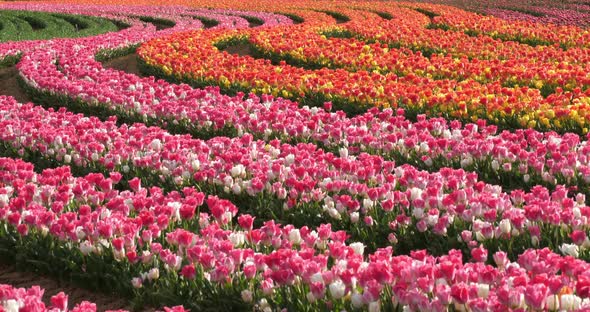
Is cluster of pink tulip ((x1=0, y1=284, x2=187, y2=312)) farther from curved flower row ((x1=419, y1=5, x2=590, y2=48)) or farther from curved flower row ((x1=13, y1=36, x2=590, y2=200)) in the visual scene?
curved flower row ((x1=419, y1=5, x2=590, y2=48))

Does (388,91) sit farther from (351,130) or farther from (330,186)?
(330,186)

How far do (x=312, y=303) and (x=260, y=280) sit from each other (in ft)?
1.49

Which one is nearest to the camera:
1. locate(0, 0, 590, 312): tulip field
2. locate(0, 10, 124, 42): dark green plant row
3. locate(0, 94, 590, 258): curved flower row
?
locate(0, 0, 590, 312): tulip field

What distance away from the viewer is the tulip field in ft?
12.9

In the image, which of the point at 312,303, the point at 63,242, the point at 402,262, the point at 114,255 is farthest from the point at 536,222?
the point at 63,242

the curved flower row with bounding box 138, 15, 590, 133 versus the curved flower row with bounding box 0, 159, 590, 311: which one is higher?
the curved flower row with bounding box 0, 159, 590, 311

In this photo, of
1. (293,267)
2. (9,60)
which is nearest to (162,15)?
(9,60)

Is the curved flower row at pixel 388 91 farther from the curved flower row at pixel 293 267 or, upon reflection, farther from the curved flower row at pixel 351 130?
the curved flower row at pixel 293 267

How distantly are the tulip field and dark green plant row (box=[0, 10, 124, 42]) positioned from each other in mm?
6638

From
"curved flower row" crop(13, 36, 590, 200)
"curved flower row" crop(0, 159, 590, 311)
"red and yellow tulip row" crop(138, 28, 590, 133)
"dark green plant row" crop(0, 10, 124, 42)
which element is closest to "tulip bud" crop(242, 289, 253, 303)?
"curved flower row" crop(0, 159, 590, 311)

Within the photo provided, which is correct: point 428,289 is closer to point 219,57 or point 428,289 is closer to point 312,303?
point 312,303

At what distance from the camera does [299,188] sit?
5797 millimetres

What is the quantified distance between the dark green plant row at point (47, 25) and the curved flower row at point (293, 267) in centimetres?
1526

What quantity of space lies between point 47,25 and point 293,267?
2117cm
